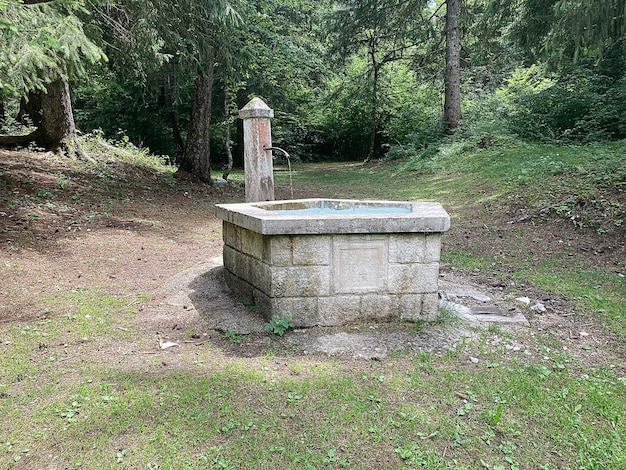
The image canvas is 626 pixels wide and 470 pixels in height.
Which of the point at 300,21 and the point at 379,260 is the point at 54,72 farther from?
the point at 300,21

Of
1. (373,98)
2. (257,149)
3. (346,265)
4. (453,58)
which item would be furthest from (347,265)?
(373,98)

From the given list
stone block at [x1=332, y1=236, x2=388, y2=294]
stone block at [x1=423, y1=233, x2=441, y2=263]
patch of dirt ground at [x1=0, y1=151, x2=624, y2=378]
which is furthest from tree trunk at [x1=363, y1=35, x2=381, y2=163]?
stone block at [x1=332, y1=236, x2=388, y2=294]

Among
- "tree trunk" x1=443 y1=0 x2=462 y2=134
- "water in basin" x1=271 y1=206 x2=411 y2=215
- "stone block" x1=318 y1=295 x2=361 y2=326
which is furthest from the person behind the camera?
"tree trunk" x1=443 y1=0 x2=462 y2=134

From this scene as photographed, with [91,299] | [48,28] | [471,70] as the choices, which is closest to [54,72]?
[48,28]

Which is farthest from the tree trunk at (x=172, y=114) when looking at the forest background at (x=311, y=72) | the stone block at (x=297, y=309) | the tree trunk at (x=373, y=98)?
the stone block at (x=297, y=309)

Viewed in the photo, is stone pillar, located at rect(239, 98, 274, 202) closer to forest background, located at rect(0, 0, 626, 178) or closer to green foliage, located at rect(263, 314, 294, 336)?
forest background, located at rect(0, 0, 626, 178)

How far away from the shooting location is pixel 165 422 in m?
2.47

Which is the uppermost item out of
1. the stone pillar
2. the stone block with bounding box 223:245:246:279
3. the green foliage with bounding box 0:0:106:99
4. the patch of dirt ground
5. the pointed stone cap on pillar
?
the green foliage with bounding box 0:0:106:99

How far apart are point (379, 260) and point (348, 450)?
1.59 meters

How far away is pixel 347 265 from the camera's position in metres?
3.62

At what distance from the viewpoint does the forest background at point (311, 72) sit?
24.2 feet

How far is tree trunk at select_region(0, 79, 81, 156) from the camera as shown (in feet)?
30.8

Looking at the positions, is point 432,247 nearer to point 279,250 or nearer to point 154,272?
point 279,250

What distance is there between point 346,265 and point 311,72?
41.0 ft
